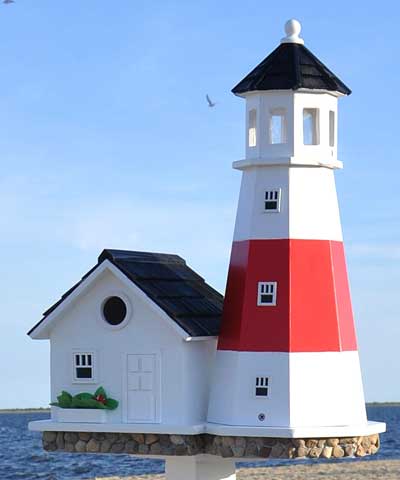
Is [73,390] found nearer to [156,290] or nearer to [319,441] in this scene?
[156,290]

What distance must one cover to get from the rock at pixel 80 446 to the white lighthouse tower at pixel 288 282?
205 centimetres

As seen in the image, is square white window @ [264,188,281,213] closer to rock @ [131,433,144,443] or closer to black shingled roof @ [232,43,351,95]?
black shingled roof @ [232,43,351,95]

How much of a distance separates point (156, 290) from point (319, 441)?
11.0ft

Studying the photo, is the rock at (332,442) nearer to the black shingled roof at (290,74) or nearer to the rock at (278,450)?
the rock at (278,450)

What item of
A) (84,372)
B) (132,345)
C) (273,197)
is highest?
(273,197)

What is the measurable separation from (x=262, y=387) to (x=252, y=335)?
780mm

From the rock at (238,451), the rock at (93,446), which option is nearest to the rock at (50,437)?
the rock at (93,446)

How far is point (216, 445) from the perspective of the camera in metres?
22.8

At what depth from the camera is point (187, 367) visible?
22.9m

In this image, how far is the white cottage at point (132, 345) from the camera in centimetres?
2291

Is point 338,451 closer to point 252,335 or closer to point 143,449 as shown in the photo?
point 252,335

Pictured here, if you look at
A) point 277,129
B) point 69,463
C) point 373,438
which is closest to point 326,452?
point 373,438

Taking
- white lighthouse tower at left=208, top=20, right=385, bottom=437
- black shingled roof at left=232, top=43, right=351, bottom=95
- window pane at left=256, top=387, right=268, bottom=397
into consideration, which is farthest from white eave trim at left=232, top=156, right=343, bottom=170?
window pane at left=256, top=387, right=268, bottom=397

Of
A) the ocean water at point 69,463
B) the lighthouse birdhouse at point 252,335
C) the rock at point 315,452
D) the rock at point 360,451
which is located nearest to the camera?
the rock at point 315,452
